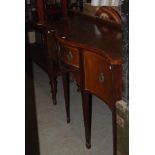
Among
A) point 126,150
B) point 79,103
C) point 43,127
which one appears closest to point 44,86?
point 79,103

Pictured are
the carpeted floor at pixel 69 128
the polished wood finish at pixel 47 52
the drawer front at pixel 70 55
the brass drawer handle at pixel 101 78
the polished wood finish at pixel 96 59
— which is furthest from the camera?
the polished wood finish at pixel 47 52

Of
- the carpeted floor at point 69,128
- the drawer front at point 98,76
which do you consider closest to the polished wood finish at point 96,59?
the drawer front at point 98,76

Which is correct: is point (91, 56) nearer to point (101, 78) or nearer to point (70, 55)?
point (101, 78)

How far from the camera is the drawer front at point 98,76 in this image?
4.19ft

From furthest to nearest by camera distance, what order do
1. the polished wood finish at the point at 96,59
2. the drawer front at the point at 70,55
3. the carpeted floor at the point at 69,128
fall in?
the carpeted floor at the point at 69,128
the drawer front at the point at 70,55
the polished wood finish at the point at 96,59

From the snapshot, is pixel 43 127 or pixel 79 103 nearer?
pixel 43 127

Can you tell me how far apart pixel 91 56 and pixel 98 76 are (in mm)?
109

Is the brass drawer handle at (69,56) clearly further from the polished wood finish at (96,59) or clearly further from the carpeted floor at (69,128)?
the carpeted floor at (69,128)

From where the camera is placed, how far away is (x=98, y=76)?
1370mm

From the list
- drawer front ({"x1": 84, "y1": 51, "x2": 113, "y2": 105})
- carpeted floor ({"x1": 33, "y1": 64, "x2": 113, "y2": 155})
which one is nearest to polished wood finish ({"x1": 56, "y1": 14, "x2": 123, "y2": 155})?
drawer front ({"x1": 84, "y1": 51, "x2": 113, "y2": 105})

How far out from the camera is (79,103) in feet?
7.73
